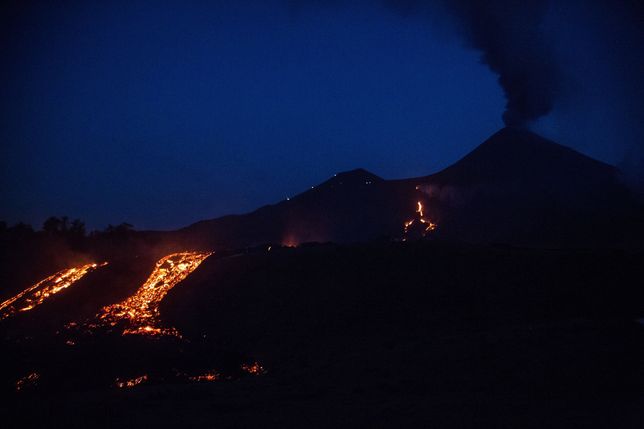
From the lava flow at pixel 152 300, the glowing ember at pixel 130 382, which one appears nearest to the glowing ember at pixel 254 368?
the glowing ember at pixel 130 382

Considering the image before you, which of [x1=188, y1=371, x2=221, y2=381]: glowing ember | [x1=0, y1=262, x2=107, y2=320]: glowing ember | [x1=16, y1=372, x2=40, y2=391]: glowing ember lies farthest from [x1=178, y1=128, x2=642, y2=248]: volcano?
[x1=16, y1=372, x2=40, y2=391]: glowing ember

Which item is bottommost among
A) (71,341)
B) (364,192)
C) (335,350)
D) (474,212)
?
(335,350)

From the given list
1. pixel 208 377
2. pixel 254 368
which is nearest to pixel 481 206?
pixel 254 368

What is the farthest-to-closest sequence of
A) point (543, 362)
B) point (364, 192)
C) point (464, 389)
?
point (364, 192) < point (543, 362) < point (464, 389)

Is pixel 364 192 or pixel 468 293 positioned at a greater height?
pixel 364 192

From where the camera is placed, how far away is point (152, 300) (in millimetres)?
22828

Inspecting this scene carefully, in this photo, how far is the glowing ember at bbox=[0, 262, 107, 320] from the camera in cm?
2316

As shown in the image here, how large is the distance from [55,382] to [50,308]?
10846mm

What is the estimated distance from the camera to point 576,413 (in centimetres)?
784

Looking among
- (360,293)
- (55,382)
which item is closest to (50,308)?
(55,382)

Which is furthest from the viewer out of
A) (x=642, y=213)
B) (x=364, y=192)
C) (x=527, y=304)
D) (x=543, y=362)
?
(x=364, y=192)

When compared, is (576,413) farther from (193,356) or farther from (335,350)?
(193,356)

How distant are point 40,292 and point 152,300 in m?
6.18

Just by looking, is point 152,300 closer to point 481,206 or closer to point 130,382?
point 130,382
